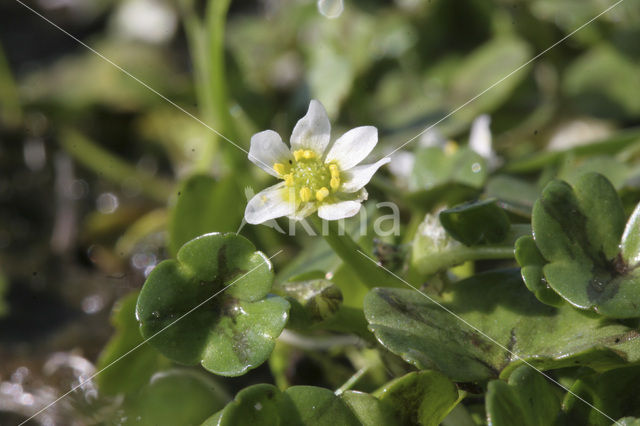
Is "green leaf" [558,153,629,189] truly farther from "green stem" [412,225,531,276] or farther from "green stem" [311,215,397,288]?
"green stem" [311,215,397,288]

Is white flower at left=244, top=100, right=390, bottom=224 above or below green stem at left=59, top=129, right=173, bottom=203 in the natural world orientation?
below

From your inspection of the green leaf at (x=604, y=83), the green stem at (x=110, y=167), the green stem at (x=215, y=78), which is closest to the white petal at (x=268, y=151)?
the green stem at (x=215, y=78)

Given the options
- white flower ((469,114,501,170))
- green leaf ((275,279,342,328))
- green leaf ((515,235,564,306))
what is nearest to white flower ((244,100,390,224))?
green leaf ((275,279,342,328))

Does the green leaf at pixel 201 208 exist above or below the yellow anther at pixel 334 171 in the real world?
above

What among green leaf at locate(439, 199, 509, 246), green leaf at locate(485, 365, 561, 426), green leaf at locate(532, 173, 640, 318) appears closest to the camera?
green leaf at locate(485, 365, 561, 426)

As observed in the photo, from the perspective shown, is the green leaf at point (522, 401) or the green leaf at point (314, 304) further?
the green leaf at point (314, 304)

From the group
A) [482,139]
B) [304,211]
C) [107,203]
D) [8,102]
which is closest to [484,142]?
[482,139]

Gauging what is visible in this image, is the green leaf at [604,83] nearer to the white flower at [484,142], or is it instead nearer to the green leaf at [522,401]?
the white flower at [484,142]
